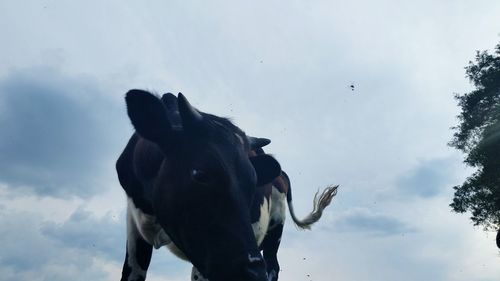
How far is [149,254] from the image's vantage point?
6.54m

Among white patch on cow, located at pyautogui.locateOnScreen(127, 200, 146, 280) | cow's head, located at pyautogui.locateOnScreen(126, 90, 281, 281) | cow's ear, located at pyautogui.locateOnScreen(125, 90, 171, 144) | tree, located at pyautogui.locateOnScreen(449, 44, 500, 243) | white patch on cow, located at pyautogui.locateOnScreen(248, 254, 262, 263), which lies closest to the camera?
white patch on cow, located at pyautogui.locateOnScreen(248, 254, 262, 263)

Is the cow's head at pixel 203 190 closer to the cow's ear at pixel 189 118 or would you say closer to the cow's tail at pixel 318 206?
the cow's ear at pixel 189 118

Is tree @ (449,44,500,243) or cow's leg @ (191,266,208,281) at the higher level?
tree @ (449,44,500,243)

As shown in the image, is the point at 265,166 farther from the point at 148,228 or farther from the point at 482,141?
the point at 482,141

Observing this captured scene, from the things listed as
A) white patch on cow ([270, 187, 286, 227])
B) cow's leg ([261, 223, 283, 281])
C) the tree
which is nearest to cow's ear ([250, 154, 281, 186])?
white patch on cow ([270, 187, 286, 227])

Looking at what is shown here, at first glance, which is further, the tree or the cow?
the tree

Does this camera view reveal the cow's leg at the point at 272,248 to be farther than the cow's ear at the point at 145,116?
Yes

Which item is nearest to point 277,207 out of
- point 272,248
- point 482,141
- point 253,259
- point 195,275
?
point 272,248

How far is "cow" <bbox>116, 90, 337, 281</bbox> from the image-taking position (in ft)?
13.7

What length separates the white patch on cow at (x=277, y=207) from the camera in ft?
27.1

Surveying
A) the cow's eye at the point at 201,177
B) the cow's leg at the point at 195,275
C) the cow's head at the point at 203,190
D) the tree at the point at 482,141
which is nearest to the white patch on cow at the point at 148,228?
the cow's leg at the point at 195,275

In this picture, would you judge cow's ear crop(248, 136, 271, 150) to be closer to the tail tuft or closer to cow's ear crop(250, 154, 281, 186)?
cow's ear crop(250, 154, 281, 186)

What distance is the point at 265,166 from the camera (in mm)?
5961

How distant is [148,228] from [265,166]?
1474 mm
